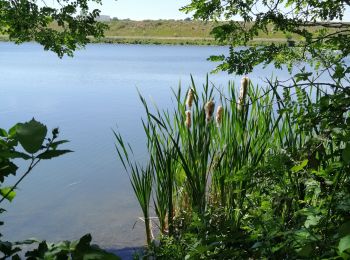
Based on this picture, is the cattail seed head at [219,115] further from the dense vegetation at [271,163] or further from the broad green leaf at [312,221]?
the broad green leaf at [312,221]

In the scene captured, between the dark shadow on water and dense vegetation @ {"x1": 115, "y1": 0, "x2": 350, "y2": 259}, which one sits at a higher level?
dense vegetation @ {"x1": 115, "y1": 0, "x2": 350, "y2": 259}

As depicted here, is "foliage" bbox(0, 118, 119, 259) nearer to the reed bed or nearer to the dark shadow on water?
the reed bed

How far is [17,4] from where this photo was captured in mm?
4469

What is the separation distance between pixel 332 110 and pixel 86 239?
1084mm

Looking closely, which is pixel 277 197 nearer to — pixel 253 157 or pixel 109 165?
pixel 253 157

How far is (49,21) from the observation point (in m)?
4.93

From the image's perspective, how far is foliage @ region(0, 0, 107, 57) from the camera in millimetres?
4395

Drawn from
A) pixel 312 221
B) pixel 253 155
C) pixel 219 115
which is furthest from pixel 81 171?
pixel 312 221

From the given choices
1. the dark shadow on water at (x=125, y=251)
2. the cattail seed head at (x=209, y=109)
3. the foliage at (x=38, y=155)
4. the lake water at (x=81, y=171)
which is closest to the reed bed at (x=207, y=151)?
the cattail seed head at (x=209, y=109)

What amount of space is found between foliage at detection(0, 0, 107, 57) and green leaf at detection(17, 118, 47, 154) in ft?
12.0

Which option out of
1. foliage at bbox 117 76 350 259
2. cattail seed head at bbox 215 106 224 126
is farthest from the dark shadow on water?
cattail seed head at bbox 215 106 224 126

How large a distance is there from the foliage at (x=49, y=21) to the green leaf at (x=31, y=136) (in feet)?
12.0

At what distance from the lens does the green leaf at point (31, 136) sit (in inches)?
40.7

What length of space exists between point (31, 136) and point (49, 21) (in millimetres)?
4206
